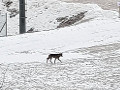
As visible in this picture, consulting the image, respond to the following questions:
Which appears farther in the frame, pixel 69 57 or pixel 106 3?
pixel 106 3

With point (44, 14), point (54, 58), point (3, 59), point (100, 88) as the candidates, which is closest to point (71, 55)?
point (54, 58)

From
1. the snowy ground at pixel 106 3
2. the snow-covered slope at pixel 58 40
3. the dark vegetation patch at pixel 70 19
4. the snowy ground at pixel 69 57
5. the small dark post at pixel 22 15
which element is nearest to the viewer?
the snowy ground at pixel 69 57

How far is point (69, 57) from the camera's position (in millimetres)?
16234

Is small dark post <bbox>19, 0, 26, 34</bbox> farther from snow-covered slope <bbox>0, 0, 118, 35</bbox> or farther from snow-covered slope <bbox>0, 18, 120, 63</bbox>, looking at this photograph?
snow-covered slope <bbox>0, 0, 118, 35</bbox>

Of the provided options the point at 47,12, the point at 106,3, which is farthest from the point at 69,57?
the point at 106,3

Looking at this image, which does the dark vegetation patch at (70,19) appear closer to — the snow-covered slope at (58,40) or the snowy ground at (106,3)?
the snowy ground at (106,3)

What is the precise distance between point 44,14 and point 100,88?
21511mm

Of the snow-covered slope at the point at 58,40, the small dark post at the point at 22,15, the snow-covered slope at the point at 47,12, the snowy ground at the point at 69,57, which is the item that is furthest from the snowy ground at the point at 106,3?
the small dark post at the point at 22,15

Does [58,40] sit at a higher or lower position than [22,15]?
lower

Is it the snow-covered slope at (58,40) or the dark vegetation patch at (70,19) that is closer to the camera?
the snow-covered slope at (58,40)

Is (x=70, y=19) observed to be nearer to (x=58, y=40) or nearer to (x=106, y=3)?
(x=106, y=3)

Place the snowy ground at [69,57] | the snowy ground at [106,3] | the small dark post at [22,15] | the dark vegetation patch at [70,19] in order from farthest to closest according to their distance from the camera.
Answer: the snowy ground at [106,3] → the dark vegetation patch at [70,19] → the small dark post at [22,15] → the snowy ground at [69,57]

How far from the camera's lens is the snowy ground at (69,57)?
Result: 11.7 meters

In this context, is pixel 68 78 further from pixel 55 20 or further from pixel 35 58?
pixel 55 20
